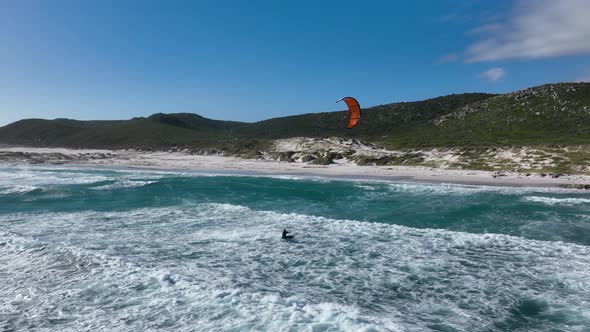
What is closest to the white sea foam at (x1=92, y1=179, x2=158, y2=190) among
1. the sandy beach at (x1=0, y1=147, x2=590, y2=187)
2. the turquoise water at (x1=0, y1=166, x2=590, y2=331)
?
the turquoise water at (x1=0, y1=166, x2=590, y2=331)

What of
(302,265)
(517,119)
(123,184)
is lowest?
(302,265)

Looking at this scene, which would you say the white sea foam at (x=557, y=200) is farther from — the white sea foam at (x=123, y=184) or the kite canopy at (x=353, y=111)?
the white sea foam at (x=123, y=184)

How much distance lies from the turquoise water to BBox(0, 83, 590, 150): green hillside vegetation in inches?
1145

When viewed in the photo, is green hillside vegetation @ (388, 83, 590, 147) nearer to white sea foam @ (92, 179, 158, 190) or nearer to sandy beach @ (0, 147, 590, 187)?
sandy beach @ (0, 147, 590, 187)

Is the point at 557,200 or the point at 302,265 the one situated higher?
the point at 557,200

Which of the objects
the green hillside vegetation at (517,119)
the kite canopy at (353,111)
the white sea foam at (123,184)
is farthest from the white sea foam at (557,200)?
the green hillside vegetation at (517,119)

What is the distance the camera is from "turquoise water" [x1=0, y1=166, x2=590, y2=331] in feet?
28.1

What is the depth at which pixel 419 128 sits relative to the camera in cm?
7294

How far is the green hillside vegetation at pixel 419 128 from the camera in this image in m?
53.7

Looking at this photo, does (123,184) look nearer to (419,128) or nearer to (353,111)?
(353,111)

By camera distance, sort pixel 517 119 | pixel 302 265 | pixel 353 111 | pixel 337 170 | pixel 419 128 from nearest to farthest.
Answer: pixel 302 265, pixel 353 111, pixel 337 170, pixel 517 119, pixel 419 128

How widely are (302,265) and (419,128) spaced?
215 ft

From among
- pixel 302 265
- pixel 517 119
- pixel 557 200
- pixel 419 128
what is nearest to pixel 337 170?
pixel 557 200

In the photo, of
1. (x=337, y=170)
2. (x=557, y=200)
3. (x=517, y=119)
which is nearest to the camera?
(x=557, y=200)
